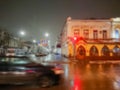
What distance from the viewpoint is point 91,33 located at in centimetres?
6425

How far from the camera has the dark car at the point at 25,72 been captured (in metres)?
13.5

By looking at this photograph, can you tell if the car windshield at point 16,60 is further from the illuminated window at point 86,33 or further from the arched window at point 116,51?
the arched window at point 116,51

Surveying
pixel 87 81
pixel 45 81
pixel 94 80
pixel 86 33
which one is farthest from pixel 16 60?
pixel 86 33

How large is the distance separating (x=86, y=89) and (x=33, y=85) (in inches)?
120

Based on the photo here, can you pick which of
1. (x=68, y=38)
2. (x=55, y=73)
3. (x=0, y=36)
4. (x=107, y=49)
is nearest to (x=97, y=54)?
(x=107, y=49)

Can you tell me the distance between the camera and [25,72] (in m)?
13.7

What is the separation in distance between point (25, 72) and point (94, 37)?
2037 inches

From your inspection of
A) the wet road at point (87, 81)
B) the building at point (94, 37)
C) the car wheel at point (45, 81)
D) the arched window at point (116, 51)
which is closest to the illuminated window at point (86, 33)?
the building at point (94, 37)

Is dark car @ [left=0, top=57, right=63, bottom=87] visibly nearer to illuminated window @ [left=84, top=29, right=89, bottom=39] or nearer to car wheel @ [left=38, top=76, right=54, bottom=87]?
car wheel @ [left=38, top=76, right=54, bottom=87]

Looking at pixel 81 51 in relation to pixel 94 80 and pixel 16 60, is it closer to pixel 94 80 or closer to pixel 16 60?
pixel 94 80

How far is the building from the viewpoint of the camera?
62.7m

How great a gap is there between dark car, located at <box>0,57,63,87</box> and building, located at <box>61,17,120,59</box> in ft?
156

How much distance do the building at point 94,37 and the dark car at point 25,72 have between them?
47610mm

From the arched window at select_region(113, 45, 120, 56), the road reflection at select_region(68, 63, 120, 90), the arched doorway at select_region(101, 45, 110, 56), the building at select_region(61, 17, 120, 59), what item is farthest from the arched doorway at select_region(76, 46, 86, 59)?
the road reflection at select_region(68, 63, 120, 90)
